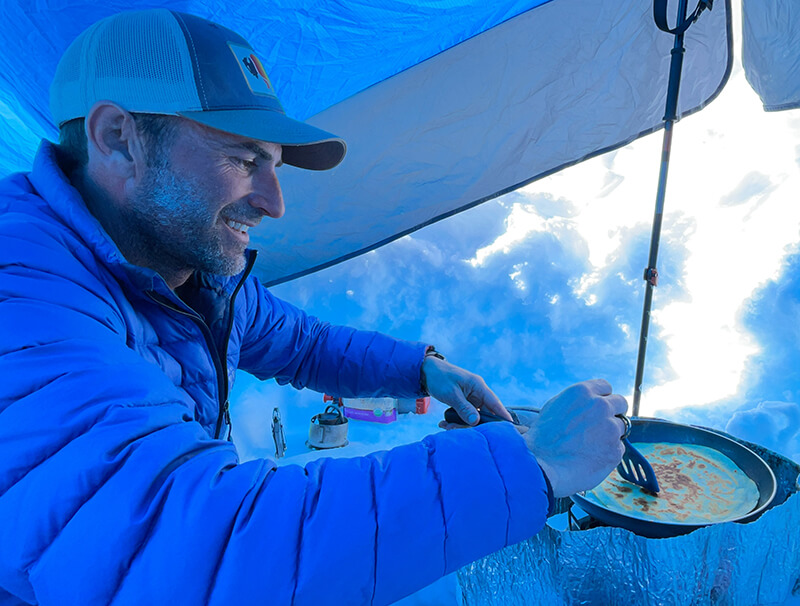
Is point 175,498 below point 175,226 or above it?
below

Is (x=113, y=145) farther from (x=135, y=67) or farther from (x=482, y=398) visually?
(x=482, y=398)

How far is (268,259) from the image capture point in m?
2.29

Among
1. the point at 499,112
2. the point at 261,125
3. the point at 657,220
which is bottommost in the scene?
the point at 657,220

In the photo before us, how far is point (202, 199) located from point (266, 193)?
0.35ft

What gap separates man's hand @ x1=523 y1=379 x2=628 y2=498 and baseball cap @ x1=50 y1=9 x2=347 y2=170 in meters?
0.54

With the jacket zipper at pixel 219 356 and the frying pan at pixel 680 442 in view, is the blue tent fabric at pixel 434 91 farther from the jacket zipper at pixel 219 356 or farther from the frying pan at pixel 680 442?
the frying pan at pixel 680 442

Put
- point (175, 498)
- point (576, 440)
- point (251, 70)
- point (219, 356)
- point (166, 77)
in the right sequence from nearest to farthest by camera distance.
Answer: point (175, 498)
point (576, 440)
point (166, 77)
point (251, 70)
point (219, 356)

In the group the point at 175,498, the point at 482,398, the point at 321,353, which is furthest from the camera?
the point at 321,353

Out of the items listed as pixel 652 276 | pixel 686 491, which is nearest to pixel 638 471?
pixel 686 491

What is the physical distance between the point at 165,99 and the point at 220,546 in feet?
1.97

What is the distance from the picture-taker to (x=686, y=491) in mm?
957

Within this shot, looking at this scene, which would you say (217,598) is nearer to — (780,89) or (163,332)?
(163,332)

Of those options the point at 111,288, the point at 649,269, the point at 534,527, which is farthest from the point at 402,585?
the point at 649,269

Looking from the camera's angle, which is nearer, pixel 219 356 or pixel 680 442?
pixel 219 356
